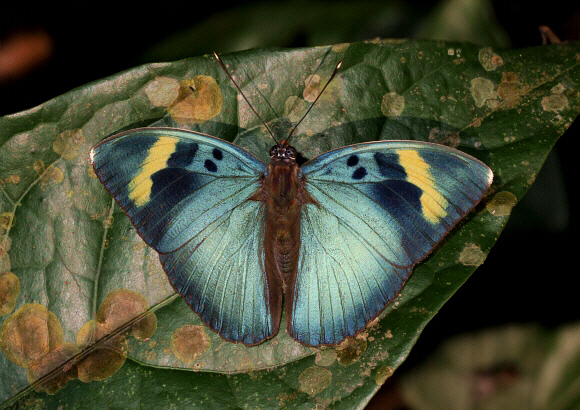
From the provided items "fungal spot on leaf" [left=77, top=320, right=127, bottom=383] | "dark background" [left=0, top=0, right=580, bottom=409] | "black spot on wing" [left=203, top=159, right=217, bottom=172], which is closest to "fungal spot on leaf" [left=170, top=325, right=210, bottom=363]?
"fungal spot on leaf" [left=77, top=320, right=127, bottom=383]

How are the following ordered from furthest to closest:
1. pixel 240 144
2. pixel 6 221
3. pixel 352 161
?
pixel 240 144 < pixel 6 221 < pixel 352 161

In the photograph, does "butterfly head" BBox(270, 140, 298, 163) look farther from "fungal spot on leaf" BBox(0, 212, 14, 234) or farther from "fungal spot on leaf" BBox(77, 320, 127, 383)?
"fungal spot on leaf" BBox(0, 212, 14, 234)

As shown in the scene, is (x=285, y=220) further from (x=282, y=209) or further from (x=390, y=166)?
(x=390, y=166)

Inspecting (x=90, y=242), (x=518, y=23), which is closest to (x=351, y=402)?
(x=90, y=242)

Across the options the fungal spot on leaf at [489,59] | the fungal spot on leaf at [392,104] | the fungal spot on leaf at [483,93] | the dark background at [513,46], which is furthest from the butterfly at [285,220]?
the dark background at [513,46]

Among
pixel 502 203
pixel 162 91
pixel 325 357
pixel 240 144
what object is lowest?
pixel 325 357

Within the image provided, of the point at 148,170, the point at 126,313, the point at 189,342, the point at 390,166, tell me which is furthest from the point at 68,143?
the point at 390,166

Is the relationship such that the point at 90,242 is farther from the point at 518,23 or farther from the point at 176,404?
the point at 518,23
